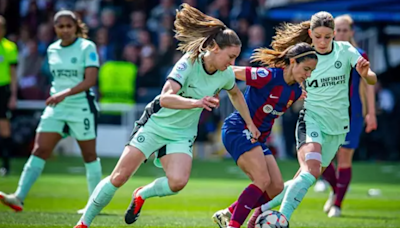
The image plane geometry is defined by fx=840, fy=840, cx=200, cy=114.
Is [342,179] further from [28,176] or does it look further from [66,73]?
[28,176]

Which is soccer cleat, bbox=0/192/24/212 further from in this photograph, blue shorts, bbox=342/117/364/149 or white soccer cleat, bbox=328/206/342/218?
blue shorts, bbox=342/117/364/149

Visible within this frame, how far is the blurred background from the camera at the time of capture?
1894 cm

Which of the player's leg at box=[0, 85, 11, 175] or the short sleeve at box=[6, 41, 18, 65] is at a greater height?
the short sleeve at box=[6, 41, 18, 65]

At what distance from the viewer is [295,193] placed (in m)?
8.27

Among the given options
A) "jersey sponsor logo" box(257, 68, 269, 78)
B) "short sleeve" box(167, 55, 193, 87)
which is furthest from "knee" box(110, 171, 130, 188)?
"jersey sponsor logo" box(257, 68, 269, 78)

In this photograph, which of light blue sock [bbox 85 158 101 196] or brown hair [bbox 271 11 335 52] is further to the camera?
light blue sock [bbox 85 158 101 196]

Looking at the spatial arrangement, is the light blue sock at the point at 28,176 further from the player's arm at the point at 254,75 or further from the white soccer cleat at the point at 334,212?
the white soccer cleat at the point at 334,212

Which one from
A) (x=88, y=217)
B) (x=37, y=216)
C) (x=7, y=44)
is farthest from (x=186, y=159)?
(x=7, y=44)

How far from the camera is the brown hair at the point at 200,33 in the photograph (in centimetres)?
775

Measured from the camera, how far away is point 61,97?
10.1 meters

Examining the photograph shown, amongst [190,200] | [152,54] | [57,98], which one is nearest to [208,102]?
[57,98]

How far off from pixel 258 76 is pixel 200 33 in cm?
78

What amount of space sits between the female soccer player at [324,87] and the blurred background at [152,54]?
31.1ft

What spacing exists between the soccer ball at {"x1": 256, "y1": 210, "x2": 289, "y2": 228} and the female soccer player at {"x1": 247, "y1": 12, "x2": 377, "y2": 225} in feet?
3.14
